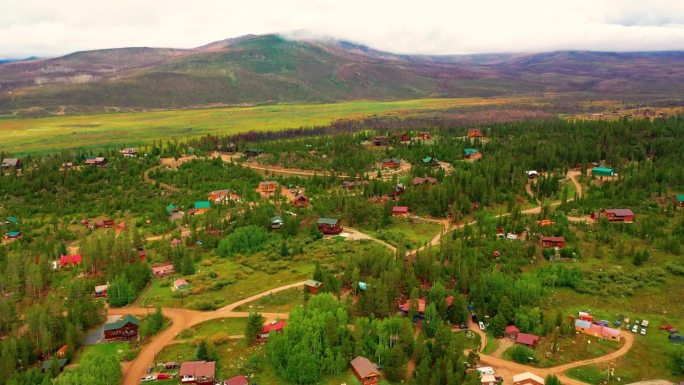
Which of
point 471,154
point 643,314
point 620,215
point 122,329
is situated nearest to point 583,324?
point 643,314

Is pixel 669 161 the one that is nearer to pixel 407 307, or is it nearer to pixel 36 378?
pixel 407 307

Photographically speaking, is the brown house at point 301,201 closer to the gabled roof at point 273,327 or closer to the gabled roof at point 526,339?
the gabled roof at point 273,327

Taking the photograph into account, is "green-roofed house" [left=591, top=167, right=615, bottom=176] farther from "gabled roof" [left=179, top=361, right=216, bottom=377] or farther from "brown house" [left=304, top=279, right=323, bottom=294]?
"gabled roof" [left=179, top=361, right=216, bottom=377]

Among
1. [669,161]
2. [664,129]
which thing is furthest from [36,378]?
[664,129]

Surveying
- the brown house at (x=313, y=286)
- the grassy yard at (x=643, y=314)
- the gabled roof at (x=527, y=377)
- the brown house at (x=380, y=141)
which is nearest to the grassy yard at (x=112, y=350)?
the brown house at (x=313, y=286)

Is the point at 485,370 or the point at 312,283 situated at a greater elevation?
the point at 312,283

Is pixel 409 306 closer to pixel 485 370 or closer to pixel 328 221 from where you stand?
pixel 485 370
